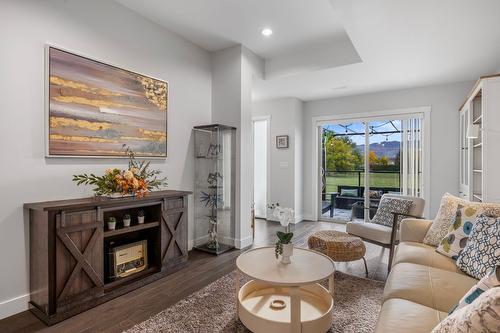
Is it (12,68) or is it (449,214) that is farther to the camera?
(449,214)

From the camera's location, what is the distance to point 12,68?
82.7 inches

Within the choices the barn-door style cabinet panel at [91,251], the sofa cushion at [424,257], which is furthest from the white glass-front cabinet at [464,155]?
the barn-door style cabinet panel at [91,251]

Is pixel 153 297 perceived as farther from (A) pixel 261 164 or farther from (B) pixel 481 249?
(A) pixel 261 164

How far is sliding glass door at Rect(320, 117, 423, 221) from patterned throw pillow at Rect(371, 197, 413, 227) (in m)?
1.07

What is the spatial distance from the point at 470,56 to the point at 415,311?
11.6 ft

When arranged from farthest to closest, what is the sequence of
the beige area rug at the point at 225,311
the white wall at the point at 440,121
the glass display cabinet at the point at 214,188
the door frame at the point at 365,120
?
the door frame at the point at 365,120 → the white wall at the point at 440,121 → the glass display cabinet at the point at 214,188 → the beige area rug at the point at 225,311

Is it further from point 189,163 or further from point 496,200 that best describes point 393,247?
point 189,163

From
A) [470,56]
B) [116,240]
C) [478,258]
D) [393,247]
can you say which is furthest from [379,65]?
[116,240]

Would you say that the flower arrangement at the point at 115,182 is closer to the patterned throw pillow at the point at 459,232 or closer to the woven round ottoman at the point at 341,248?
the woven round ottoman at the point at 341,248

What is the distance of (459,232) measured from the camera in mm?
2115

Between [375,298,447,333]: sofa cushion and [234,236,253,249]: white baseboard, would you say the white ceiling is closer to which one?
[375,298,447,333]: sofa cushion

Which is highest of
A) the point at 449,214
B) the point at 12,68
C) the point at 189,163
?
the point at 12,68

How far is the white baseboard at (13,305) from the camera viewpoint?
2.05 meters

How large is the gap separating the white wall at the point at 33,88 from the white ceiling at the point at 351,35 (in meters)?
0.40
